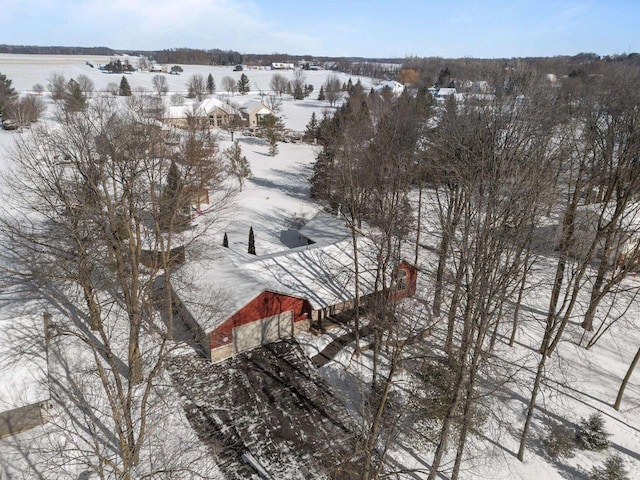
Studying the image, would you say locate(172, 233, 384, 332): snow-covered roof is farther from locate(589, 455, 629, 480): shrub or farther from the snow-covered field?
locate(589, 455, 629, 480): shrub

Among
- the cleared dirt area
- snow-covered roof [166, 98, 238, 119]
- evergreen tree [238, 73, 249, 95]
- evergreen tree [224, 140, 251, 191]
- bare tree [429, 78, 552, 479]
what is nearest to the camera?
bare tree [429, 78, 552, 479]

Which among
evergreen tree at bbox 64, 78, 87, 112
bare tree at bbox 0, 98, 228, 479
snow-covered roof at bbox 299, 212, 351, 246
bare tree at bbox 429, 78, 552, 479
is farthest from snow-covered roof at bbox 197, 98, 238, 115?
bare tree at bbox 429, 78, 552, 479

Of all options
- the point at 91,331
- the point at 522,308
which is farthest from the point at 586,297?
the point at 91,331

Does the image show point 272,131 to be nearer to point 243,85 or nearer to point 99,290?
point 99,290

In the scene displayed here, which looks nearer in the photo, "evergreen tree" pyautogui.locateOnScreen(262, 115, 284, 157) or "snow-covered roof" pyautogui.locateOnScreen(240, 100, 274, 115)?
"evergreen tree" pyautogui.locateOnScreen(262, 115, 284, 157)

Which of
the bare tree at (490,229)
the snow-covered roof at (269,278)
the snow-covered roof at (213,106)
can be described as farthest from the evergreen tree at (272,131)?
the bare tree at (490,229)

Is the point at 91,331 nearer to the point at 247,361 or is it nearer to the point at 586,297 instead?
the point at 247,361
